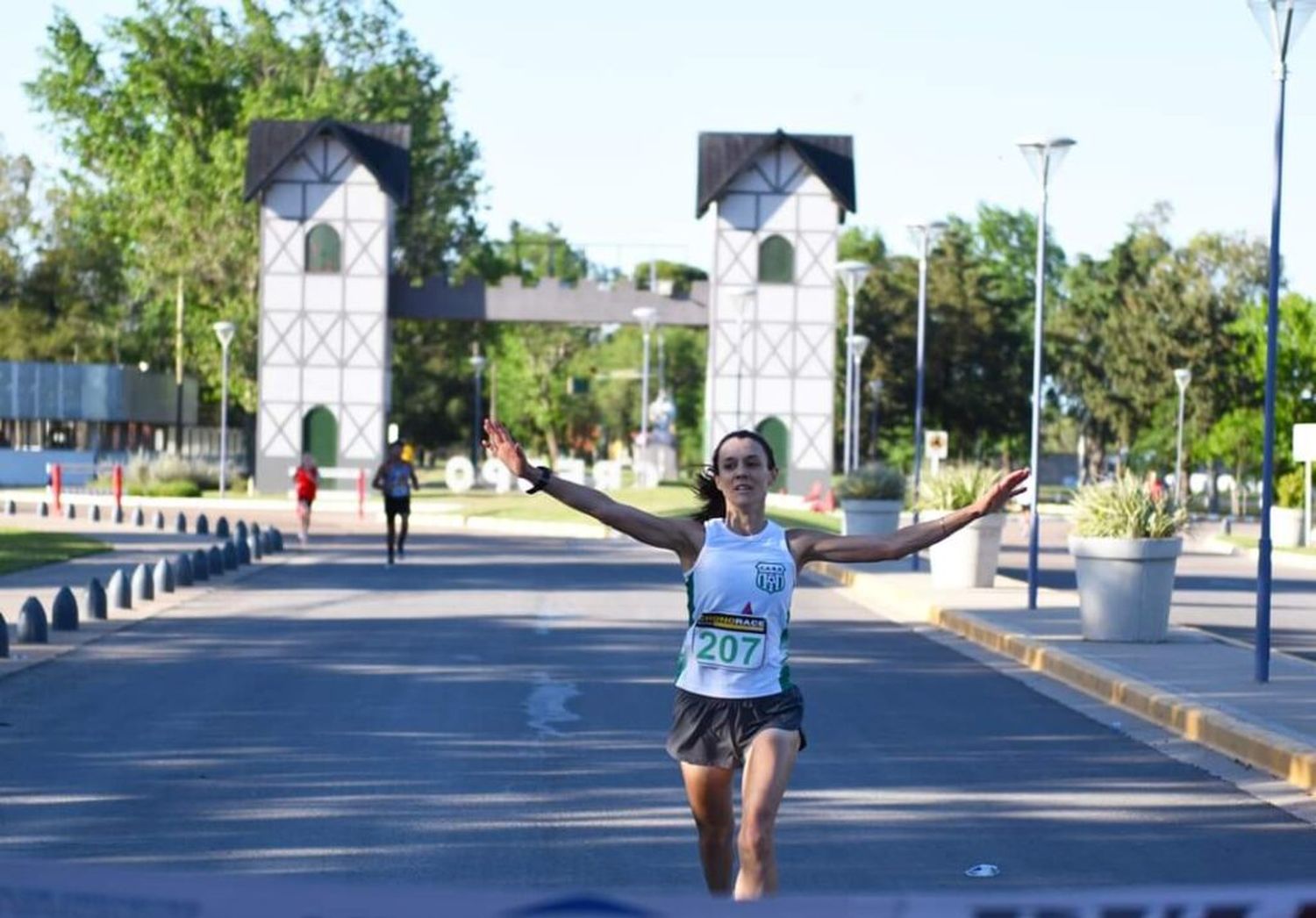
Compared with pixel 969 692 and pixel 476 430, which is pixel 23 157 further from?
pixel 969 692

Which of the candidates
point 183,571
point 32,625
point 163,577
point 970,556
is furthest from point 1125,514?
point 183,571

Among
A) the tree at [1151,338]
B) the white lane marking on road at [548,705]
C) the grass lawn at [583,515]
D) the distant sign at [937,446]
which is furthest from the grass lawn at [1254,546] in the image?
the tree at [1151,338]

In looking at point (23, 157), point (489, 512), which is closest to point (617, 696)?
point (489, 512)

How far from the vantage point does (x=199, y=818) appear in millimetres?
10055

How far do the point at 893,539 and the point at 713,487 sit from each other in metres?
0.71

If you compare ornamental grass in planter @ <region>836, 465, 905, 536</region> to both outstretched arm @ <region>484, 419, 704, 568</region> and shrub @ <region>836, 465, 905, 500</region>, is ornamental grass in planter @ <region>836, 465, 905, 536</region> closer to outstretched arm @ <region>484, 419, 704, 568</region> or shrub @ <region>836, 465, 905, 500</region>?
shrub @ <region>836, 465, 905, 500</region>

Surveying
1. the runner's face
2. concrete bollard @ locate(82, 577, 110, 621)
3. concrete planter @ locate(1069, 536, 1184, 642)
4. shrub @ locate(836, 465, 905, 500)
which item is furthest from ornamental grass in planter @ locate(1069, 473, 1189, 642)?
shrub @ locate(836, 465, 905, 500)

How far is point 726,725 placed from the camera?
7023 mm

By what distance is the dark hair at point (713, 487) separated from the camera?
7.34 metres

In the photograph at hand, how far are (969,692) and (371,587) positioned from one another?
12362mm

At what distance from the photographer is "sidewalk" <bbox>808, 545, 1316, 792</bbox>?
A: 13.0 metres

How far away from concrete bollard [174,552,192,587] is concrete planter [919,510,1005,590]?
9.23m

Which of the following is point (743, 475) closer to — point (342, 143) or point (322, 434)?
point (322, 434)


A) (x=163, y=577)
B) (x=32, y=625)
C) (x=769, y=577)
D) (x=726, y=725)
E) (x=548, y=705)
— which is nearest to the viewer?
(x=726, y=725)
